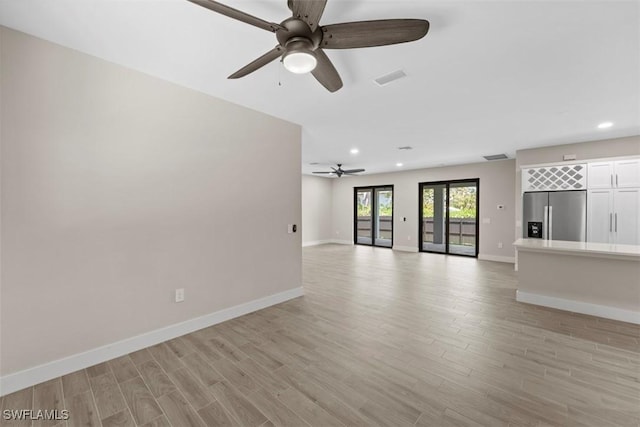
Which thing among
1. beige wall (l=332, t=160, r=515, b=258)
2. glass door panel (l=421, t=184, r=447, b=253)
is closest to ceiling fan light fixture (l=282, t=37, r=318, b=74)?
beige wall (l=332, t=160, r=515, b=258)

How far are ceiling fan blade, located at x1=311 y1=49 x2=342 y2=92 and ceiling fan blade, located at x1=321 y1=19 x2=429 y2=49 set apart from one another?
9 centimetres

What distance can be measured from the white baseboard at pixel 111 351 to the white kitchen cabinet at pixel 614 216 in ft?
20.1

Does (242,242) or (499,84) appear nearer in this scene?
(499,84)

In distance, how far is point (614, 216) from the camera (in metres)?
4.66

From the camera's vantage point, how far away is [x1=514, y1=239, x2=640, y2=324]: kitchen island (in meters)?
3.17

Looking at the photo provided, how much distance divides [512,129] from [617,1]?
289 centimetres

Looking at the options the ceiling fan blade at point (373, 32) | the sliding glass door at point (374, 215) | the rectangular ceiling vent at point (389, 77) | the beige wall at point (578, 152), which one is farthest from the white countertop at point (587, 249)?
the sliding glass door at point (374, 215)

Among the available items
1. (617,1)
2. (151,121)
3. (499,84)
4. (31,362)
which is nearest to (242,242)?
(151,121)

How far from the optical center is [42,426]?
5.40ft

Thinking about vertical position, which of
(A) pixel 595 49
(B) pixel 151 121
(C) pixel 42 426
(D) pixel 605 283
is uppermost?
(A) pixel 595 49

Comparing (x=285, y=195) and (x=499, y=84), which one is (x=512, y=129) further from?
(x=285, y=195)

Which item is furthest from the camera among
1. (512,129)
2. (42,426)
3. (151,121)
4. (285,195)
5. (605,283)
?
(512,129)

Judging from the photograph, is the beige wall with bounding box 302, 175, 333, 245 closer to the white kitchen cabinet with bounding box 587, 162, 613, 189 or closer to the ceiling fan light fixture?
the white kitchen cabinet with bounding box 587, 162, 613, 189

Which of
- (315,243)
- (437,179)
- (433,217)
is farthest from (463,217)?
(315,243)
